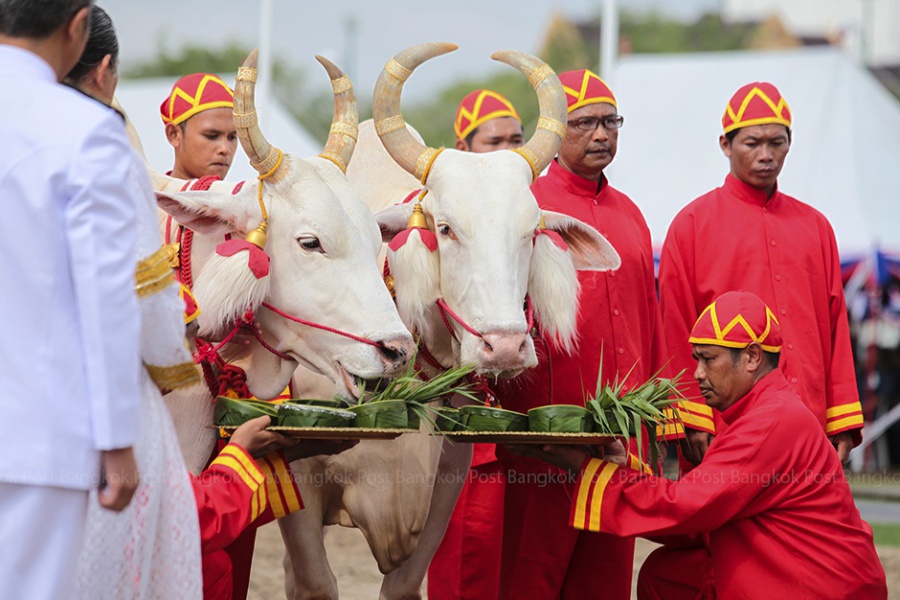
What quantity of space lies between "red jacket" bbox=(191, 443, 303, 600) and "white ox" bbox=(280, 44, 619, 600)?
81 centimetres

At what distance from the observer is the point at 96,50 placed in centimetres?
344

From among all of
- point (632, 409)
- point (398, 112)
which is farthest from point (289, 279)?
point (632, 409)

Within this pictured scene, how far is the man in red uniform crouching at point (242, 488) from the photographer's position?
378cm

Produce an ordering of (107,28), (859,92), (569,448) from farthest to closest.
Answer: (859,92) < (569,448) < (107,28)

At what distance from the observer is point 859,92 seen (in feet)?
44.4

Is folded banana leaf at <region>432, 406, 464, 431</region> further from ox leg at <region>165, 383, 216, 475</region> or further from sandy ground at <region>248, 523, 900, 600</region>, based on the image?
sandy ground at <region>248, 523, 900, 600</region>

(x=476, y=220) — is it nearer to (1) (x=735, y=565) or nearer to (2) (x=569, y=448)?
(2) (x=569, y=448)

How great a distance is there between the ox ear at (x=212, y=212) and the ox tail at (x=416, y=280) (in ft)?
2.03

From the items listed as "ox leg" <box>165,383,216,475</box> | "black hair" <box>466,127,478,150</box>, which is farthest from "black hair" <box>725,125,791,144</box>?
"ox leg" <box>165,383,216,475</box>

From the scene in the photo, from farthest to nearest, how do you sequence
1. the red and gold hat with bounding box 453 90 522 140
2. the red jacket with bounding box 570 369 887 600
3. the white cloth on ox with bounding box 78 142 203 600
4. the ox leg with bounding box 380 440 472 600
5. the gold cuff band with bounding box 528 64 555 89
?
1. the red and gold hat with bounding box 453 90 522 140
2. the ox leg with bounding box 380 440 472 600
3. the gold cuff band with bounding box 528 64 555 89
4. the red jacket with bounding box 570 369 887 600
5. the white cloth on ox with bounding box 78 142 203 600

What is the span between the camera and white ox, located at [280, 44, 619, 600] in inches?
177

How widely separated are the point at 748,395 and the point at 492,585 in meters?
1.58

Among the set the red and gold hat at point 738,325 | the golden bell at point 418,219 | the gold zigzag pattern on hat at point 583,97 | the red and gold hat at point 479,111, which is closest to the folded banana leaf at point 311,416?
the golden bell at point 418,219

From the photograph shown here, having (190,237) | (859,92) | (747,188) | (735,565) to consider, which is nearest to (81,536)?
(190,237)
